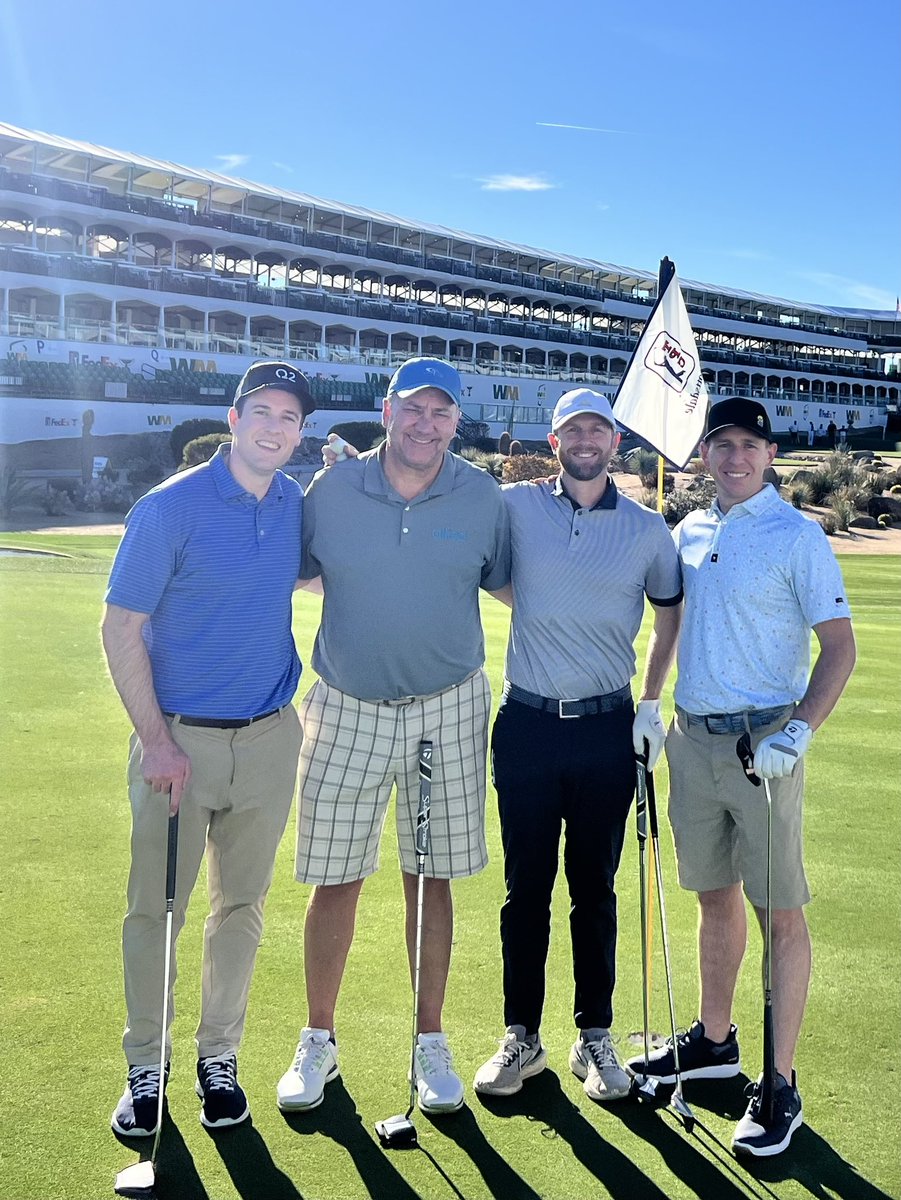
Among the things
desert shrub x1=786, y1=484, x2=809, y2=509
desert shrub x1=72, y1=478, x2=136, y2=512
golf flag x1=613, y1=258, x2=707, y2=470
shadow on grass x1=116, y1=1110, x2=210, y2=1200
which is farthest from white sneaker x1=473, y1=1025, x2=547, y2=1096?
desert shrub x1=786, y1=484, x2=809, y2=509

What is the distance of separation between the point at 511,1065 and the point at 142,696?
5.55 feet

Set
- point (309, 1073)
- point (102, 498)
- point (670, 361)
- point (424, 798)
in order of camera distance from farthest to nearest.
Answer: point (102, 498) < point (670, 361) < point (424, 798) < point (309, 1073)

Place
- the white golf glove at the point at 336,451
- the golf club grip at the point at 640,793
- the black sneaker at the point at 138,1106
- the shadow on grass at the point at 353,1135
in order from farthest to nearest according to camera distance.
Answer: the white golf glove at the point at 336,451
the golf club grip at the point at 640,793
the black sneaker at the point at 138,1106
the shadow on grass at the point at 353,1135

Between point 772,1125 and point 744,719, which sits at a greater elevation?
point 744,719

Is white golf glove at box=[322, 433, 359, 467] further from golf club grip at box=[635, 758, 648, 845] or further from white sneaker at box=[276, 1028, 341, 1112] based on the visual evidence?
white sneaker at box=[276, 1028, 341, 1112]

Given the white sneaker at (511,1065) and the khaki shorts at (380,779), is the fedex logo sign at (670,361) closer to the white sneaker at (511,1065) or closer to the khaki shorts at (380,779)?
the khaki shorts at (380,779)

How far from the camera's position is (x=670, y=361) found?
209 inches

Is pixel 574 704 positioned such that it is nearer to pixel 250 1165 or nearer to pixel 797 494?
pixel 250 1165

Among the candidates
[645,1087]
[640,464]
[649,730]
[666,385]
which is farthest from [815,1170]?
[640,464]

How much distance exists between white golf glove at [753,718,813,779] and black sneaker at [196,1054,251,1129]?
6.16 feet

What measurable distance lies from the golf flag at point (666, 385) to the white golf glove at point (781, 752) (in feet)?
6.85

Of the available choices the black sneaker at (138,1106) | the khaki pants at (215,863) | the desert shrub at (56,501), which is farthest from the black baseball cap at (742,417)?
the desert shrub at (56,501)

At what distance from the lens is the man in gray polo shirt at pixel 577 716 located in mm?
3904

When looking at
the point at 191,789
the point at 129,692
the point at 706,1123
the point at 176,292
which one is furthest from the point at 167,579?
the point at 176,292
